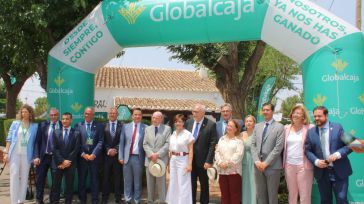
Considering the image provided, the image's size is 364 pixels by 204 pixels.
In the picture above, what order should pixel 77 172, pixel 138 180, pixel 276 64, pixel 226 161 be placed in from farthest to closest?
pixel 276 64 < pixel 77 172 < pixel 138 180 < pixel 226 161

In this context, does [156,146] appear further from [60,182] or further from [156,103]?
[156,103]

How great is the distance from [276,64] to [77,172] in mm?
23413

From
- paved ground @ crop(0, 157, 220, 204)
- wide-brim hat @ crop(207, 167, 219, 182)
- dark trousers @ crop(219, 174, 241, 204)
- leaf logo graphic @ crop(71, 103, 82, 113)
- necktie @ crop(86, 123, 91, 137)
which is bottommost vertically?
paved ground @ crop(0, 157, 220, 204)

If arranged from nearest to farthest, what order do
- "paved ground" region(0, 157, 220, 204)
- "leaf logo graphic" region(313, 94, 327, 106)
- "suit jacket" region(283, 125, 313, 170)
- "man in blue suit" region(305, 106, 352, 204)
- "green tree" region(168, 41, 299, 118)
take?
"man in blue suit" region(305, 106, 352, 204)
"suit jacket" region(283, 125, 313, 170)
"leaf logo graphic" region(313, 94, 327, 106)
"paved ground" region(0, 157, 220, 204)
"green tree" region(168, 41, 299, 118)

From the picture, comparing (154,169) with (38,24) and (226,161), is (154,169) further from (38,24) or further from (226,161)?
(38,24)

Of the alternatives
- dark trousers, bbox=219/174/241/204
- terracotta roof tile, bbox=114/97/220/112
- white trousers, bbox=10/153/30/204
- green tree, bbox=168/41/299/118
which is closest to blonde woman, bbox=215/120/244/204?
dark trousers, bbox=219/174/241/204

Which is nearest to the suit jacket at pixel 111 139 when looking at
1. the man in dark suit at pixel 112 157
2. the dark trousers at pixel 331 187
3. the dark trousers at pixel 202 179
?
the man in dark suit at pixel 112 157

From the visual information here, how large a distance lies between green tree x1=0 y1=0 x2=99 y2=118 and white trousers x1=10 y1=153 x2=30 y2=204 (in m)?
2.74

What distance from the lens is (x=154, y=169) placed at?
791 centimetres

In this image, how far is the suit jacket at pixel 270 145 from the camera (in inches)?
275

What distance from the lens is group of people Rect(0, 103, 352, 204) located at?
6727 millimetres

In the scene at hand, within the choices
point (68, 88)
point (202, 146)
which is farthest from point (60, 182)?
point (202, 146)

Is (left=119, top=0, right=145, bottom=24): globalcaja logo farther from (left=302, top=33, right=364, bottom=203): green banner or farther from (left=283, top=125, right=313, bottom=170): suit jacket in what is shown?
(left=283, top=125, right=313, bottom=170): suit jacket

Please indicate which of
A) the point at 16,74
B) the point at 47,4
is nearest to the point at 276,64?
the point at 16,74
